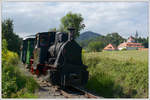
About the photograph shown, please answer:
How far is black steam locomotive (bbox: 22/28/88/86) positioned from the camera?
9.01 m

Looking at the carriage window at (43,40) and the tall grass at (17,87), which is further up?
the carriage window at (43,40)

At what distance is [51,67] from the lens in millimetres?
9609

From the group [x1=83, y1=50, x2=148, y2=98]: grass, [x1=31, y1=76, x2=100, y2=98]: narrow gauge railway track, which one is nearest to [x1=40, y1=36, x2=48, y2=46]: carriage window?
[x1=31, y1=76, x2=100, y2=98]: narrow gauge railway track

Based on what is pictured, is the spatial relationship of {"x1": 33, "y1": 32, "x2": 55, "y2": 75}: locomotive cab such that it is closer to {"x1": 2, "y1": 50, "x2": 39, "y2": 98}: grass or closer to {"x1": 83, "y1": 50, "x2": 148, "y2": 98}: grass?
{"x1": 2, "y1": 50, "x2": 39, "y2": 98}: grass

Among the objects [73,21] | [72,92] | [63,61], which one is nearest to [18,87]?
[63,61]

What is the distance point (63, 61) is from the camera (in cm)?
928

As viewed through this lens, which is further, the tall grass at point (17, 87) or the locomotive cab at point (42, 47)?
the locomotive cab at point (42, 47)

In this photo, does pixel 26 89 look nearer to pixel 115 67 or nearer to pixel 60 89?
pixel 60 89

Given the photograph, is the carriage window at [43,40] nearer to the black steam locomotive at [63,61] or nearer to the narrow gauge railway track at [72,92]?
the black steam locomotive at [63,61]

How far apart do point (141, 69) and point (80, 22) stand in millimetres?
27621

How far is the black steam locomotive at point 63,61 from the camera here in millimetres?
9008

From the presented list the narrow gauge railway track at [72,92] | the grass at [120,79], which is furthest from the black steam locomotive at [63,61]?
the grass at [120,79]

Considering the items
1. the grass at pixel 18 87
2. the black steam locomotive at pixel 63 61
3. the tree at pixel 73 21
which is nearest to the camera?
the grass at pixel 18 87

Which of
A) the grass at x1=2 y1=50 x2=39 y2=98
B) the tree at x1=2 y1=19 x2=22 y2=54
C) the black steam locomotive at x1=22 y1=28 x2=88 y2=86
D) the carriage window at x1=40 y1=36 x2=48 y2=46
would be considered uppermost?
the tree at x1=2 y1=19 x2=22 y2=54
